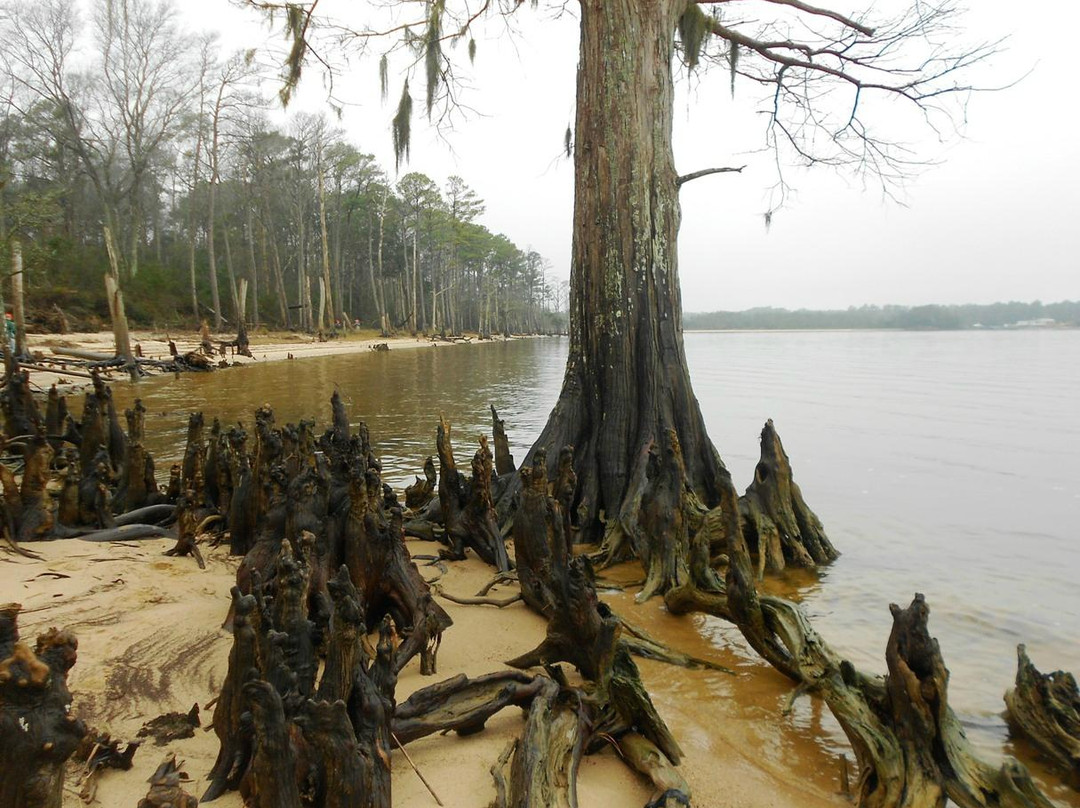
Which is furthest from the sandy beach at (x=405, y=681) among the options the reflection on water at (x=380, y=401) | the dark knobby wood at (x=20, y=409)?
the reflection on water at (x=380, y=401)

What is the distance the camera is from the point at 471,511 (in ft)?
16.5

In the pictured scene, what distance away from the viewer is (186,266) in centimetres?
4097

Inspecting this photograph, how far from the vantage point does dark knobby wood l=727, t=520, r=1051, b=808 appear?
2287 millimetres

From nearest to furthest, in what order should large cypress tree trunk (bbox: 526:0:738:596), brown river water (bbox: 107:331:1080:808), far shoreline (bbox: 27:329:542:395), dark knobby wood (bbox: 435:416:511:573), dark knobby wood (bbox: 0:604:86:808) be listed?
dark knobby wood (bbox: 0:604:86:808), brown river water (bbox: 107:331:1080:808), dark knobby wood (bbox: 435:416:511:573), large cypress tree trunk (bbox: 526:0:738:596), far shoreline (bbox: 27:329:542:395)

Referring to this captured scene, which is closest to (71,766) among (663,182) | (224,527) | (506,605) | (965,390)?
(506,605)

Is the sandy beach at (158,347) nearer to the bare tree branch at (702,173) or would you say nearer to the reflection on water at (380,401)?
the reflection on water at (380,401)

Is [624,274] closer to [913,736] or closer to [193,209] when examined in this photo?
[913,736]

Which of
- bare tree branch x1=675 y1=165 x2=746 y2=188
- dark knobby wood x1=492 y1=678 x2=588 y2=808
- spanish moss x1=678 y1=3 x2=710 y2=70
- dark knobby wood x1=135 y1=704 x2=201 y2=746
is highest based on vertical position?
spanish moss x1=678 y1=3 x2=710 y2=70

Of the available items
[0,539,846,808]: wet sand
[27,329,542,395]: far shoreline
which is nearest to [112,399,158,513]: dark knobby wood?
[0,539,846,808]: wet sand

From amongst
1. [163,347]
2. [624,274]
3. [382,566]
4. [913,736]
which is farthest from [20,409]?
[163,347]

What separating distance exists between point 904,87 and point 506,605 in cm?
682

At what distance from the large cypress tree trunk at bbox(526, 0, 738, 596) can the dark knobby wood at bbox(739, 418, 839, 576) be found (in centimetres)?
46

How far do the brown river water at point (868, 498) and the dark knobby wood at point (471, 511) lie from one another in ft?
3.38

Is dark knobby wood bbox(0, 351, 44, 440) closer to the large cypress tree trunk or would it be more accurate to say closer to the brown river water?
the brown river water
